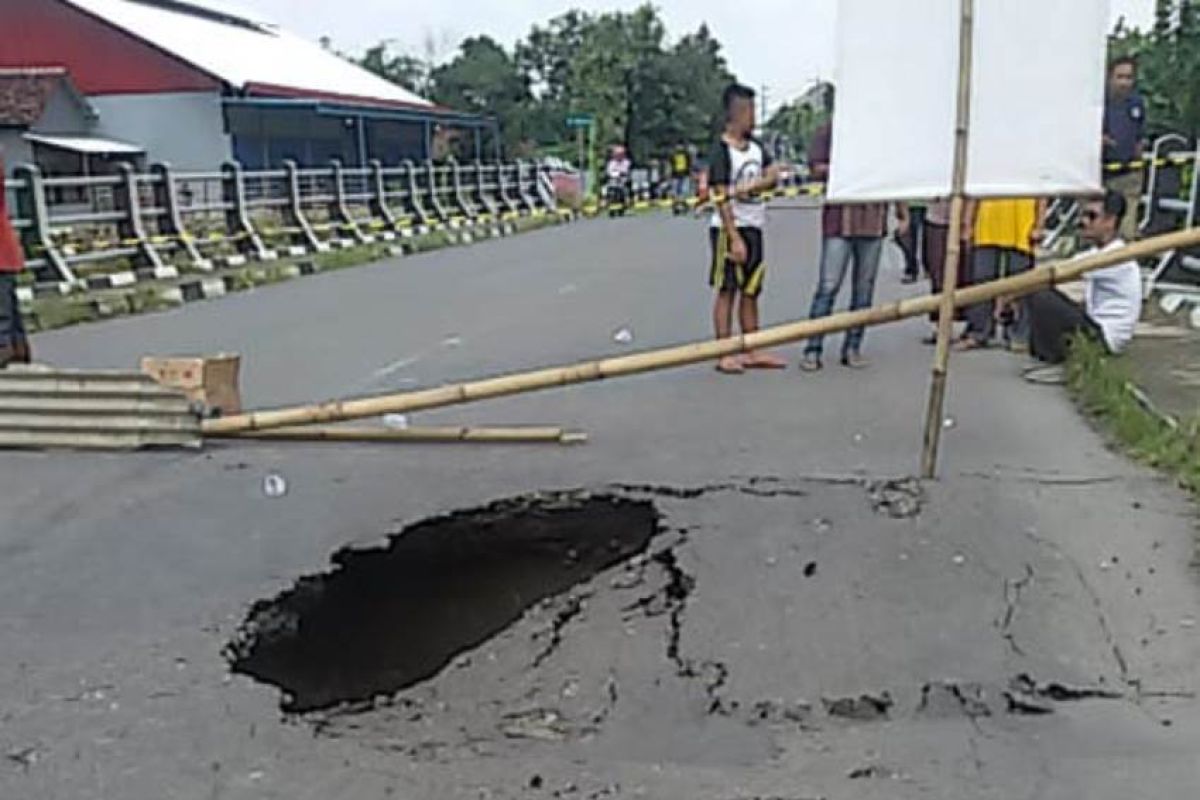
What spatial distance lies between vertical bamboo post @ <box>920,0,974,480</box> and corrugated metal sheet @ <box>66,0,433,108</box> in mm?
36533

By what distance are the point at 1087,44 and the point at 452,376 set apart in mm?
4894

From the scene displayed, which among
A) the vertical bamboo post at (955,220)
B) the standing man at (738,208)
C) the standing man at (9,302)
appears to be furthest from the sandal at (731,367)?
the standing man at (9,302)

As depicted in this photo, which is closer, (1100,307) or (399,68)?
(1100,307)

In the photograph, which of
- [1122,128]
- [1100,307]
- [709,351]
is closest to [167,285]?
[1122,128]

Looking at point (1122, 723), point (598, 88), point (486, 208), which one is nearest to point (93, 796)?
point (1122, 723)

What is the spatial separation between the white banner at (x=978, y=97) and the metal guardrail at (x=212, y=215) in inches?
437

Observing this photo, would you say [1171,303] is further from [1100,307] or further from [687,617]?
[687,617]

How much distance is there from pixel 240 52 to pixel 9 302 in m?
38.9

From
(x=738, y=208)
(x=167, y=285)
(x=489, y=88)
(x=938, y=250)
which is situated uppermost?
(x=489, y=88)

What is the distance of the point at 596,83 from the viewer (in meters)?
51.1

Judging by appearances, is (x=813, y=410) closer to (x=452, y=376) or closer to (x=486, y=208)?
(x=452, y=376)

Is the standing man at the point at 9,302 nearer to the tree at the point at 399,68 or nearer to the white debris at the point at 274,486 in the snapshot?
the white debris at the point at 274,486

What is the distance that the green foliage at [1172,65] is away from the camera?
50.6 feet

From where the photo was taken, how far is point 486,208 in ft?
109
